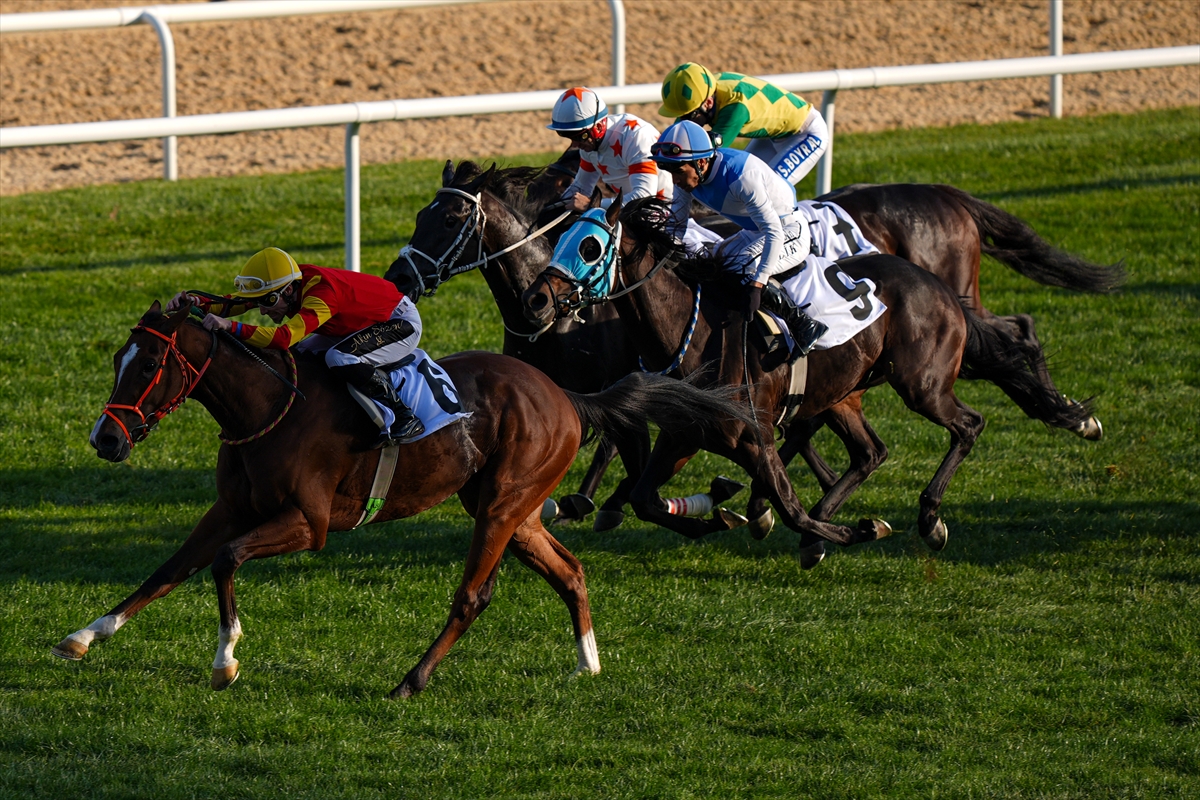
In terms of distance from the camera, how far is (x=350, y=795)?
4762mm

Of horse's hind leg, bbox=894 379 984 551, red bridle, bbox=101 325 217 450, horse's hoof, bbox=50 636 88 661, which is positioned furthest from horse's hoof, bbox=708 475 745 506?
horse's hoof, bbox=50 636 88 661

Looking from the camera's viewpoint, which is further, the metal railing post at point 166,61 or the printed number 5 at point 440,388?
the metal railing post at point 166,61

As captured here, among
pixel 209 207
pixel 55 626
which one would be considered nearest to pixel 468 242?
pixel 55 626

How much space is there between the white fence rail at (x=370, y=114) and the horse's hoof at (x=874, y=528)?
9.66 ft

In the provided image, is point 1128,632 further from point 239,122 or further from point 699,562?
point 239,122

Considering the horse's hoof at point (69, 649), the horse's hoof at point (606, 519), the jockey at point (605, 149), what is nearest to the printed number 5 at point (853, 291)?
the jockey at point (605, 149)

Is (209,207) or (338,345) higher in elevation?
(338,345)

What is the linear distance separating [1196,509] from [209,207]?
7.89m

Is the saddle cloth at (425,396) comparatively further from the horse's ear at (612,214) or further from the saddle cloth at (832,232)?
the saddle cloth at (832,232)

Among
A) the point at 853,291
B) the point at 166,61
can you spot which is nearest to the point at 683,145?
the point at 853,291

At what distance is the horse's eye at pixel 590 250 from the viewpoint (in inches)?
239

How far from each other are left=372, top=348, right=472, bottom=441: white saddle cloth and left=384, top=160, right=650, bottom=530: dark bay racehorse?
3.25 feet

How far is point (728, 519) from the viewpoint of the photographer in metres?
7.21

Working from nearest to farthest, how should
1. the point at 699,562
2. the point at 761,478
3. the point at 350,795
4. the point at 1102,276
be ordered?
the point at 350,795
the point at 761,478
the point at 699,562
the point at 1102,276
